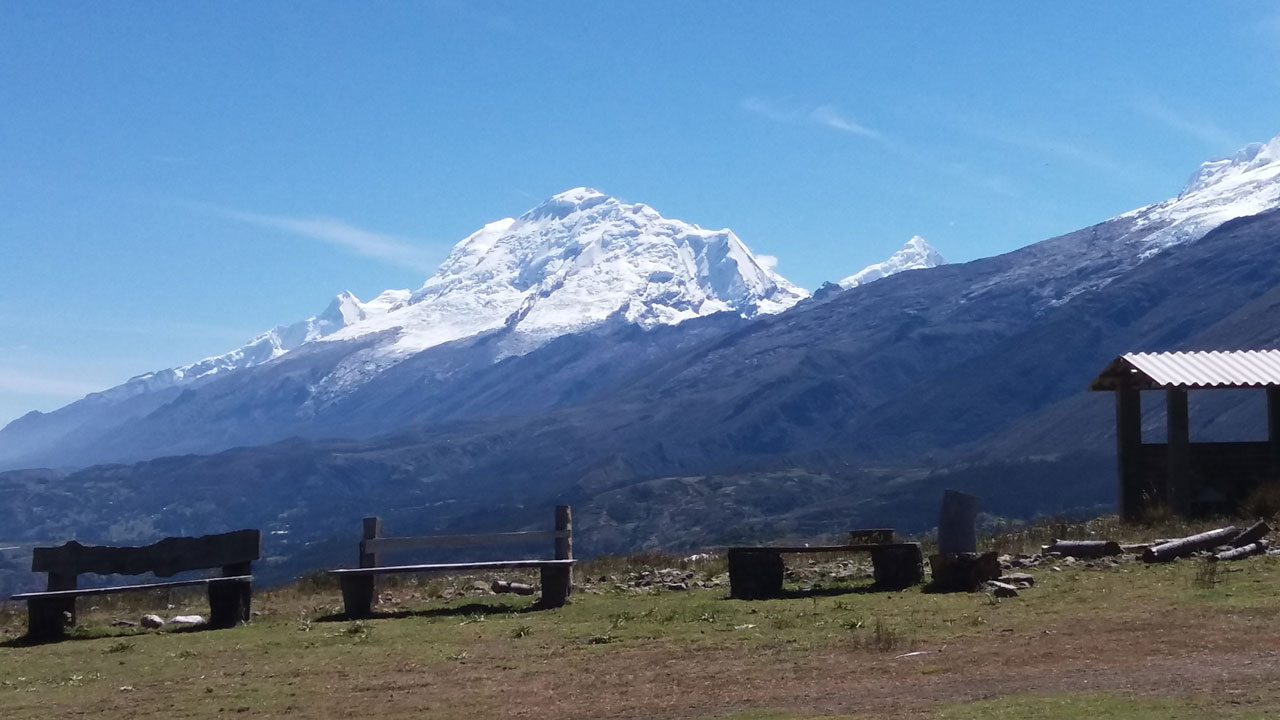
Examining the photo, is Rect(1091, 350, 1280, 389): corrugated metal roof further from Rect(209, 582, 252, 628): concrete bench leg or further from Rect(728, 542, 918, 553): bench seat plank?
Rect(209, 582, 252, 628): concrete bench leg

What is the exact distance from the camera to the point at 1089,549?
22188 millimetres

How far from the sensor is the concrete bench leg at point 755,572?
2133 centimetres

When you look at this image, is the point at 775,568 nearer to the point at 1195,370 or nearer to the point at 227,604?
the point at 227,604

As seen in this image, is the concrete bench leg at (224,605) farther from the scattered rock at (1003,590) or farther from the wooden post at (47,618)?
the scattered rock at (1003,590)

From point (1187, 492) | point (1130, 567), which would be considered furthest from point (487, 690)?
point (1187, 492)

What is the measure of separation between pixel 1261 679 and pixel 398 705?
767 cm

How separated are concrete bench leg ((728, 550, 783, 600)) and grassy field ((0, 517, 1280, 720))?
0.38 metres

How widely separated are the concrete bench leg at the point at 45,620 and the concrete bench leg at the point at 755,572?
372 inches

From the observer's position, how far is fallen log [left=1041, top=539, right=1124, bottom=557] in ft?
72.4

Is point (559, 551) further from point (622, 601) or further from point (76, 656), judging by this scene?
point (76, 656)

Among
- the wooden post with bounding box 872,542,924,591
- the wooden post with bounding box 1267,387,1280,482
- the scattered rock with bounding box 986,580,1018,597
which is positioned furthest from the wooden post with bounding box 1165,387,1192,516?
the scattered rock with bounding box 986,580,1018,597

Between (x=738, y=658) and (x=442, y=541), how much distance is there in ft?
26.5

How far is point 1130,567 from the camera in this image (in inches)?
827

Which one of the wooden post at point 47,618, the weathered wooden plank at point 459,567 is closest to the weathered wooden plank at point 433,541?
the weathered wooden plank at point 459,567
